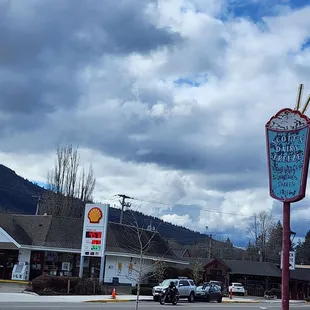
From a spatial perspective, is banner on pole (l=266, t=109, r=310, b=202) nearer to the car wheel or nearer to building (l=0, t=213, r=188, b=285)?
the car wheel

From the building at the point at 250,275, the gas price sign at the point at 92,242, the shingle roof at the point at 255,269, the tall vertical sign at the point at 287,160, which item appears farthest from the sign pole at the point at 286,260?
the shingle roof at the point at 255,269

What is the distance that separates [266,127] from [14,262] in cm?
4716

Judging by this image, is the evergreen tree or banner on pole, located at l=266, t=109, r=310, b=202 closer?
banner on pole, located at l=266, t=109, r=310, b=202

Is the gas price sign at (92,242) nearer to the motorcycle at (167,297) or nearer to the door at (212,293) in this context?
the motorcycle at (167,297)

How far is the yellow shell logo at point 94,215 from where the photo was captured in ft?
150

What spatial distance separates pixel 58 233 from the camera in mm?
54000

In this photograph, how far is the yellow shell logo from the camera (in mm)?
45591

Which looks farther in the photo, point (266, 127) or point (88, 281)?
point (88, 281)

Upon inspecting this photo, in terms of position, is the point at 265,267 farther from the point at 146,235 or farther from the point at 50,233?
the point at 50,233

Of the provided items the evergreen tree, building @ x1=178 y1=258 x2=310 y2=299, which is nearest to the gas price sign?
building @ x1=178 y1=258 x2=310 y2=299

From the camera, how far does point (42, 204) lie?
7544 cm

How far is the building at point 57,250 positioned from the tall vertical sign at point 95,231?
5882mm

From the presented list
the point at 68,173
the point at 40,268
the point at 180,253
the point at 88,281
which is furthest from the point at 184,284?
the point at 180,253

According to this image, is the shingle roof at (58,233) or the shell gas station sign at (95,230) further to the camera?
the shingle roof at (58,233)
